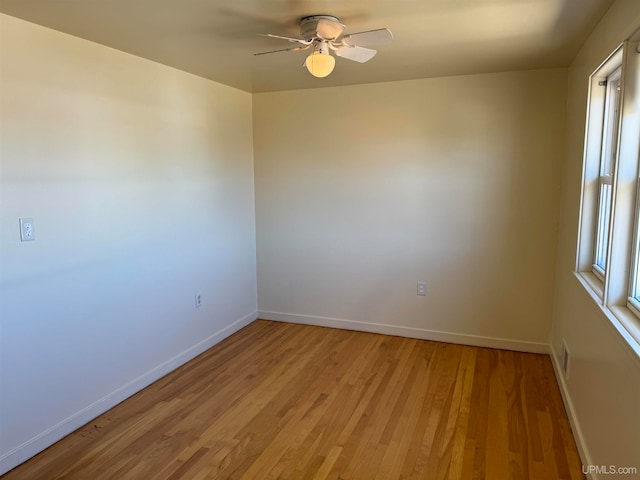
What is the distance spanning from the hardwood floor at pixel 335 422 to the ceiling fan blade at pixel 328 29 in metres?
2.23

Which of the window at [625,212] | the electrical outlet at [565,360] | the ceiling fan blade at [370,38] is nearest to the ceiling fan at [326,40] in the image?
the ceiling fan blade at [370,38]

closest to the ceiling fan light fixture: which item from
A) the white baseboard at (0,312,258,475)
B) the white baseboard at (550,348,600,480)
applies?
the white baseboard at (550,348,600,480)

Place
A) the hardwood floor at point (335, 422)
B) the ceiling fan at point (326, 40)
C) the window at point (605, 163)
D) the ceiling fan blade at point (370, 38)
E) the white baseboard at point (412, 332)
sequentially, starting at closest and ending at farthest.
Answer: the ceiling fan blade at point (370, 38), the ceiling fan at point (326, 40), the hardwood floor at point (335, 422), the window at point (605, 163), the white baseboard at point (412, 332)

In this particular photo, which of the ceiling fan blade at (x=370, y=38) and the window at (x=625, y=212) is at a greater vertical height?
the ceiling fan blade at (x=370, y=38)

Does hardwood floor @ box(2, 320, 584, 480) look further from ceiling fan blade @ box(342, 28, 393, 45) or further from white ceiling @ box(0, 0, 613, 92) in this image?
white ceiling @ box(0, 0, 613, 92)

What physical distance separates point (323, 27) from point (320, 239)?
7.66 feet

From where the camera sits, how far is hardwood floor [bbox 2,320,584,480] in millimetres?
2242

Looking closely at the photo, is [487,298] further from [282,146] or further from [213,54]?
[213,54]

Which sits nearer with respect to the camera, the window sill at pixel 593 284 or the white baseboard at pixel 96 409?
the window sill at pixel 593 284

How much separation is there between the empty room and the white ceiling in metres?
0.02

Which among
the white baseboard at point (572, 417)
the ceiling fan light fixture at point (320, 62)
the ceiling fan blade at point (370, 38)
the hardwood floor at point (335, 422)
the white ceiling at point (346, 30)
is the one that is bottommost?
the hardwood floor at point (335, 422)

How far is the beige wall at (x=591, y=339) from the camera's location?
1621 millimetres

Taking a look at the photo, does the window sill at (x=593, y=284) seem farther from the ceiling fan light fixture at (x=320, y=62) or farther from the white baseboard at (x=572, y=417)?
the ceiling fan light fixture at (x=320, y=62)

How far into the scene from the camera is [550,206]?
3.44m
